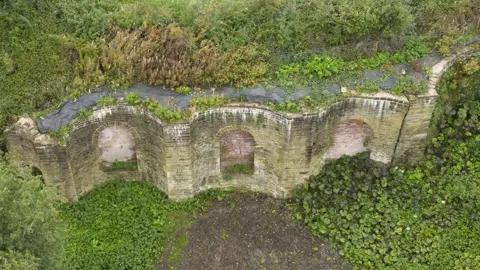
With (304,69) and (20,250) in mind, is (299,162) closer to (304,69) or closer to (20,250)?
(304,69)

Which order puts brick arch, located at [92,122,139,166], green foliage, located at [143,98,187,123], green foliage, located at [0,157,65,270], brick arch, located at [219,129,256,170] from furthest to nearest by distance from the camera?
brick arch, located at [219,129,256,170] → brick arch, located at [92,122,139,166] → green foliage, located at [143,98,187,123] → green foliage, located at [0,157,65,270]

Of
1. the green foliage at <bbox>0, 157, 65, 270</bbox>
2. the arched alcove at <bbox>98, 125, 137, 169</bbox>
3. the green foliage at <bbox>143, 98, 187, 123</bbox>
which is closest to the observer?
the green foliage at <bbox>0, 157, 65, 270</bbox>

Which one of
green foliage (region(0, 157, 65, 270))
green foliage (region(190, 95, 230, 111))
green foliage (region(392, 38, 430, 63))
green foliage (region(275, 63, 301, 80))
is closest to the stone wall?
green foliage (region(190, 95, 230, 111))

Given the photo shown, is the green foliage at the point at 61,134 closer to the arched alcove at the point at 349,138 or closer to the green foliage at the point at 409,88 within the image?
the arched alcove at the point at 349,138

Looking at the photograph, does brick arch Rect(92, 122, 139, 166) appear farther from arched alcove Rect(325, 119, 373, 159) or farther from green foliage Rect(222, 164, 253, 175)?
arched alcove Rect(325, 119, 373, 159)

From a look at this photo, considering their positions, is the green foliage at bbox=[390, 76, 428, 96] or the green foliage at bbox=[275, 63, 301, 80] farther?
the green foliage at bbox=[275, 63, 301, 80]

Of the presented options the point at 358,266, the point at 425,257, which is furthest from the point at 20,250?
the point at 425,257

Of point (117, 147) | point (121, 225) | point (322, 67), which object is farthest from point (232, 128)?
point (121, 225)
